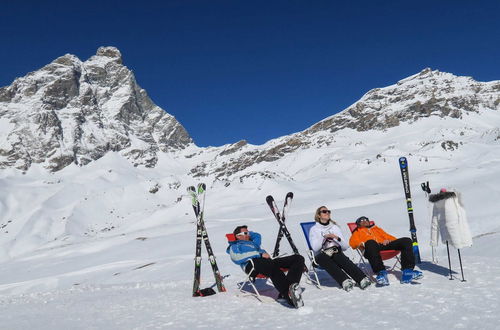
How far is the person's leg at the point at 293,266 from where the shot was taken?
7133mm

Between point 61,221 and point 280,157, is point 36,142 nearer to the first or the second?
point 61,221

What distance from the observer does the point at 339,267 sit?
747cm

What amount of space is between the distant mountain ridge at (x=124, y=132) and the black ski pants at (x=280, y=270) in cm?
6106

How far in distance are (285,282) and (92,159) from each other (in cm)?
17631

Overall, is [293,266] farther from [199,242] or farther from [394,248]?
[199,242]

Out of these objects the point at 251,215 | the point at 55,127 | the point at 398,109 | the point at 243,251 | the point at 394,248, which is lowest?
the point at 394,248

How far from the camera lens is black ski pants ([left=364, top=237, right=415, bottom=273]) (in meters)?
7.36

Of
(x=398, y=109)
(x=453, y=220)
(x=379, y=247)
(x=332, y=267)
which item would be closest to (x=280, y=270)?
(x=332, y=267)

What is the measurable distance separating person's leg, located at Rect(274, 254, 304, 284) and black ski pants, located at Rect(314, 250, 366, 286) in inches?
18.2

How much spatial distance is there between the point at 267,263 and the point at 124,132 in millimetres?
203746

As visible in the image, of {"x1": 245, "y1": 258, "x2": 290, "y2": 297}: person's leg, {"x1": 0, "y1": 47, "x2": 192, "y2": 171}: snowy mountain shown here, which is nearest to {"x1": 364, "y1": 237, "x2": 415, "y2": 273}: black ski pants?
{"x1": 245, "y1": 258, "x2": 290, "y2": 297}: person's leg

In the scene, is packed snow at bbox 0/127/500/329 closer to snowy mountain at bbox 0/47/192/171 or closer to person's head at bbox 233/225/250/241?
person's head at bbox 233/225/250/241

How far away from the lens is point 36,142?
160 m

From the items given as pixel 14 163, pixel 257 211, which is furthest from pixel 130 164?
pixel 257 211
